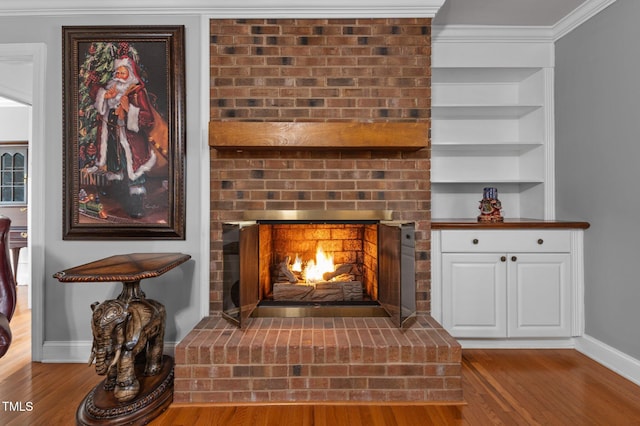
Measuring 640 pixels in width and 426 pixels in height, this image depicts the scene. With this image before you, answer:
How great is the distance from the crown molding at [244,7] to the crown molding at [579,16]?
1031mm

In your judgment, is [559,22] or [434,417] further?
[559,22]

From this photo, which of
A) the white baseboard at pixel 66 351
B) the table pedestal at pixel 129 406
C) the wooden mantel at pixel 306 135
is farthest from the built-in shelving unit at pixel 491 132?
the white baseboard at pixel 66 351

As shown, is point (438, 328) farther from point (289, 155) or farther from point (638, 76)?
point (638, 76)

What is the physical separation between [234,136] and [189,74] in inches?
23.2

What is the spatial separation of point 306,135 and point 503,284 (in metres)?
1.64

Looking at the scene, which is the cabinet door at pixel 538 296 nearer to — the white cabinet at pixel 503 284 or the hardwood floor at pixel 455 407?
the white cabinet at pixel 503 284

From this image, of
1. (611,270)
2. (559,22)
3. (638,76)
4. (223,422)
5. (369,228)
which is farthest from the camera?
(559,22)

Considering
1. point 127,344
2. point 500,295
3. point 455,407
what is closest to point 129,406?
point 127,344

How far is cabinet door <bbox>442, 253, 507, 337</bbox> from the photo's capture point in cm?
251

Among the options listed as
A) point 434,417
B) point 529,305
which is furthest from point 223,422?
point 529,305

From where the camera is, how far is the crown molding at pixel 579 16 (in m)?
2.41

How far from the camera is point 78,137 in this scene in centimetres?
238

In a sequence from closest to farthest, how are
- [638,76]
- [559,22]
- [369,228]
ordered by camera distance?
[638,76], [369,228], [559,22]

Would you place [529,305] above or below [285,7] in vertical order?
below
